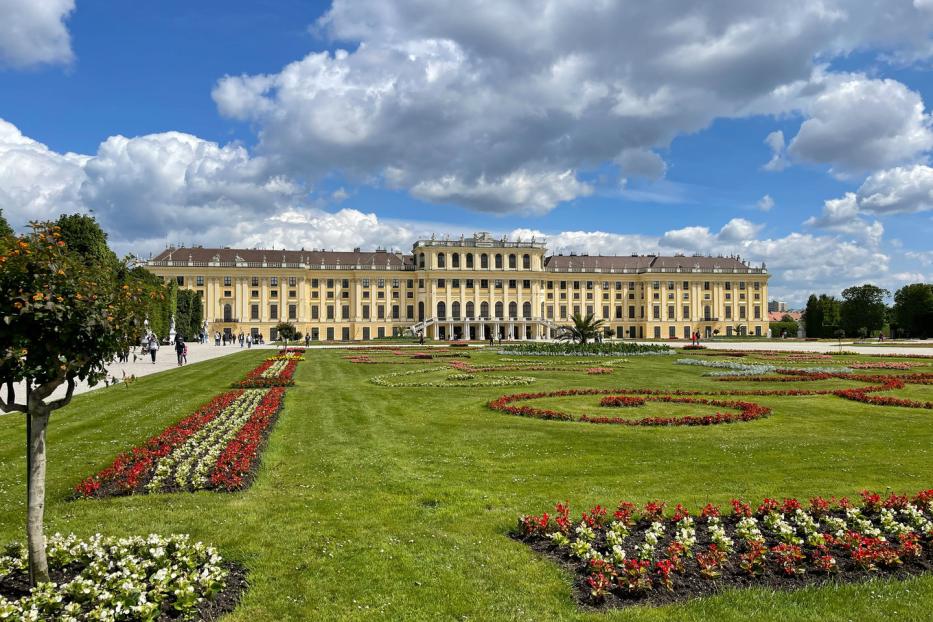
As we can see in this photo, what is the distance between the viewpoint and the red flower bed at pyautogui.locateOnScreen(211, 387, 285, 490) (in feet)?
28.8

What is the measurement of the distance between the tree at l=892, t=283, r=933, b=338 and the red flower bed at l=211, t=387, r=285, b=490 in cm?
9139

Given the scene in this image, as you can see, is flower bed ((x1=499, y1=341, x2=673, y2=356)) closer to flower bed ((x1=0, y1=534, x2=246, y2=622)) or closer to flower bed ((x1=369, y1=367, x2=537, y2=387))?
flower bed ((x1=369, y1=367, x2=537, y2=387))

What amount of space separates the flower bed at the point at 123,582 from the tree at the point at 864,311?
98.7 metres

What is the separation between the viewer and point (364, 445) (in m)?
11.7

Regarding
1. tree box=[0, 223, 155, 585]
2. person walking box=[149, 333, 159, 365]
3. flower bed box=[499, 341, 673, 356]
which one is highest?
tree box=[0, 223, 155, 585]

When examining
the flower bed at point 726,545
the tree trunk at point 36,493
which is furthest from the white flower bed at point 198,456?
Answer: the flower bed at point 726,545

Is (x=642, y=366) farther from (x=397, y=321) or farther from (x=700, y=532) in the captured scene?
(x=397, y=321)

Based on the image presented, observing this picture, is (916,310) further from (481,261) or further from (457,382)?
(457,382)

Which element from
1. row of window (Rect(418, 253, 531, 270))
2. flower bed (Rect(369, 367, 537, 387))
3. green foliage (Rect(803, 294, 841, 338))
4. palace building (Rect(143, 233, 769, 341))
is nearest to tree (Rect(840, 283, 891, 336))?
green foliage (Rect(803, 294, 841, 338))

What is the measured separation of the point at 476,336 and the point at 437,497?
8243 cm

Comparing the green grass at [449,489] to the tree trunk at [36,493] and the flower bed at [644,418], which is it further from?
the tree trunk at [36,493]

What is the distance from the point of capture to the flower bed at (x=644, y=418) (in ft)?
45.8

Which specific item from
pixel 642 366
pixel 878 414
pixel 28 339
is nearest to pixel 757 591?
pixel 28 339

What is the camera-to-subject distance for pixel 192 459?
390 inches
